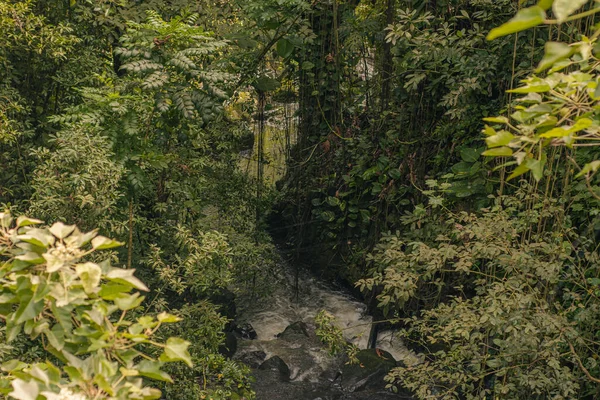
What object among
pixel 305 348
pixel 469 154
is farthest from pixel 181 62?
pixel 305 348

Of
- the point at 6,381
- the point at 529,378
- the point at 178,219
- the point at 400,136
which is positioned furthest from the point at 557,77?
the point at 400,136

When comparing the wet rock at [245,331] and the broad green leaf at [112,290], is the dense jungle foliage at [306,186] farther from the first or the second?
the wet rock at [245,331]

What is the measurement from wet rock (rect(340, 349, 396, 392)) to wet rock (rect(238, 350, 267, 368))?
2.24 feet

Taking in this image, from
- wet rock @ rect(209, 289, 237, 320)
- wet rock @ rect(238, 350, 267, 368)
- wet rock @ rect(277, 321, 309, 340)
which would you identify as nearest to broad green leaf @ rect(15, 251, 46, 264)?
wet rock @ rect(238, 350, 267, 368)

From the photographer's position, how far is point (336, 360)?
4.46 m

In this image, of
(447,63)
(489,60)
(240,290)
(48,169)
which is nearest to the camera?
(48,169)

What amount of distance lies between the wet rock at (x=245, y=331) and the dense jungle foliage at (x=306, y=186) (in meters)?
0.31

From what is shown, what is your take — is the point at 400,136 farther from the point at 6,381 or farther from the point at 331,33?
the point at 6,381

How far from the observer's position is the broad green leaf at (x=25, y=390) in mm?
938

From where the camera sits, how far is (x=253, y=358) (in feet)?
14.8

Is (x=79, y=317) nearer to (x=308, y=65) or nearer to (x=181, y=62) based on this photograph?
(x=181, y=62)

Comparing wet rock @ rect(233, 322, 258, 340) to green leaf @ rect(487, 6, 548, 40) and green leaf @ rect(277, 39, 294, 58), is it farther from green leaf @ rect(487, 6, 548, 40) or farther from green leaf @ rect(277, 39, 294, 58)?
green leaf @ rect(487, 6, 548, 40)

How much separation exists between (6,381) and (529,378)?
2063mm

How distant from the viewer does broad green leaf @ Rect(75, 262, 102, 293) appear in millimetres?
1072
